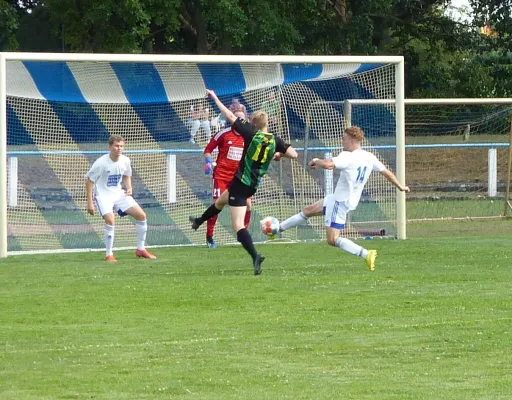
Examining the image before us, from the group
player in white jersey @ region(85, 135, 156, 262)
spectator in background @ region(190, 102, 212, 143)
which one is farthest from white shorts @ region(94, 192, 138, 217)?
spectator in background @ region(190, 102, 212, 143)

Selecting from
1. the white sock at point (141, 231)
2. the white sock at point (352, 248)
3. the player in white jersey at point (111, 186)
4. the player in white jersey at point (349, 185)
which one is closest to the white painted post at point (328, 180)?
the white sock at point (141, 231)

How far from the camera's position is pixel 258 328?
33.4 ft

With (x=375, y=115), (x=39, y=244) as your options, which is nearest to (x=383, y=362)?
(x=39, y=244)

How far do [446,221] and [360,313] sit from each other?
38.4ft

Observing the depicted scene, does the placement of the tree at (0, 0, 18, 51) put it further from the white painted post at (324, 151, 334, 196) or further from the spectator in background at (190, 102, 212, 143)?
the spectator in background at (190, 102, 212, 143)

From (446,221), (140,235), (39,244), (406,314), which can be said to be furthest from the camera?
(446,221)

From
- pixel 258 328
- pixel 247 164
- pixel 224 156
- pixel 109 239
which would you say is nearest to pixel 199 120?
pixel 224 156

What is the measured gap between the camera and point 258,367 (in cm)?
856

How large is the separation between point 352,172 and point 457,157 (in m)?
13.3

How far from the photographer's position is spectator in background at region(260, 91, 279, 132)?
1893cm

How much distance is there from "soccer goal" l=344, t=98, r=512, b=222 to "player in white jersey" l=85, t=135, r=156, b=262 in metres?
9.59

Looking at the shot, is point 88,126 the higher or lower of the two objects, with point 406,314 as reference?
higher

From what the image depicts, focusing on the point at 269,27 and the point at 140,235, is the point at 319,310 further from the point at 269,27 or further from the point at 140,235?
the point at 269,27

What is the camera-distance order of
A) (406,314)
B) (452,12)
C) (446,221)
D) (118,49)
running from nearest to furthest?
(406,314)
(446,221)
(118,49)
(452,12)
